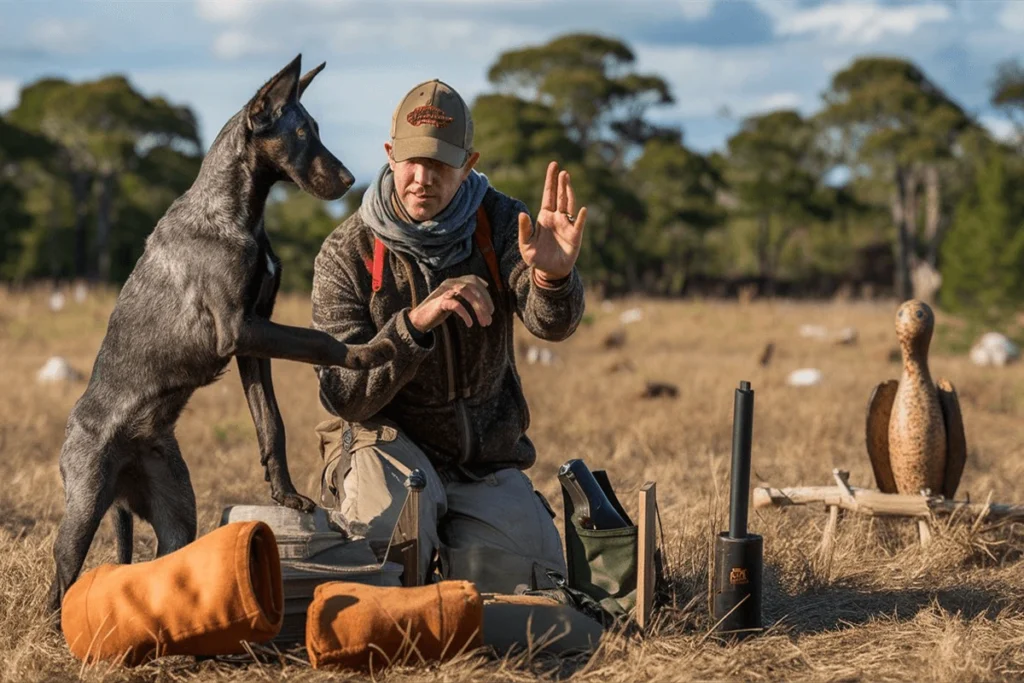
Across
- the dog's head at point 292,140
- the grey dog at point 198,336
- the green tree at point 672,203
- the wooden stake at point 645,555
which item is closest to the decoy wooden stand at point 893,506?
the wooden stake at point 645,555

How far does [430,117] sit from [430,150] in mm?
110

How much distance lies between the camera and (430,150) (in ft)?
14.1

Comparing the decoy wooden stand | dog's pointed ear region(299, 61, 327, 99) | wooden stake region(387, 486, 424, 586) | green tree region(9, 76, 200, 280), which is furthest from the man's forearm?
green tree region(9, 76, 200, 280)

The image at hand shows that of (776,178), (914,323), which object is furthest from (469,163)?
(776,178)

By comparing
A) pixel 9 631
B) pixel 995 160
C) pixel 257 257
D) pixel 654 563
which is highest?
pixel 995 160

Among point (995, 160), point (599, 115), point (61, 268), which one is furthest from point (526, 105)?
point (995, 160)

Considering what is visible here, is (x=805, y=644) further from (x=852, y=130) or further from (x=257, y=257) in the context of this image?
(x=852, y=130)

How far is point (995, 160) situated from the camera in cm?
1664

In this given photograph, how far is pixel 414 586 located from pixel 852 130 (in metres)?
37.2

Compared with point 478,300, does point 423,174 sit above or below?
above

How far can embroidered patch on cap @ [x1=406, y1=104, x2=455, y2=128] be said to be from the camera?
430 centimetres

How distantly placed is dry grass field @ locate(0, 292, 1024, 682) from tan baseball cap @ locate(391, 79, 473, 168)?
1.55 m

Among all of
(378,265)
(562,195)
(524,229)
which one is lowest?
(378,265)

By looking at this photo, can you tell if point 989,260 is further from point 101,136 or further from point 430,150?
point 101,136
